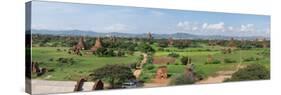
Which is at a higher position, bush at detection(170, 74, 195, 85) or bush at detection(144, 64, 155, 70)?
bush at detection(144, 64, 155, 70)

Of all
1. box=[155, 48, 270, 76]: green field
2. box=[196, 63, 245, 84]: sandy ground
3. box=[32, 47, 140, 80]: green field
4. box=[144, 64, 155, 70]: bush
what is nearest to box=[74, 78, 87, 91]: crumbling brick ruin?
box=[32, 47, 140, 80]: green field

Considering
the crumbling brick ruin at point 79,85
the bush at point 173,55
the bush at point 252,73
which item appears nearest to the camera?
the crumbling brick ruin at point 79,85

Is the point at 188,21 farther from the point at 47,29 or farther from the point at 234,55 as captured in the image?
the point at 47,29

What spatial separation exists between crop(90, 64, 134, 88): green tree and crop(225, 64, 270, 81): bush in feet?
3.32

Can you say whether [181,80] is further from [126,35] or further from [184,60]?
[126,35]

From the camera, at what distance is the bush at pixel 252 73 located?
327cm

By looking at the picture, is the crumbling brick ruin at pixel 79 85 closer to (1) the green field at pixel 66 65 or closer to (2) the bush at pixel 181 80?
(1) the green field at pixel 66 65

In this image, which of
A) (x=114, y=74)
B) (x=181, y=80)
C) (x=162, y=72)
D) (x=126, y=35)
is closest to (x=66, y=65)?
(x=114, y=74)

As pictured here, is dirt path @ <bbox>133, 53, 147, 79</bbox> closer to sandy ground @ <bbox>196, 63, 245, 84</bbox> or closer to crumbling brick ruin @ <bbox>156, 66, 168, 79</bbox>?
crumbling brick ruin @ <bbox>156, 66, 168, 79</bbox>

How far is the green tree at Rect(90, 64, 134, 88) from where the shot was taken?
272cm

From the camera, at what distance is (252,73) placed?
10.9 ft

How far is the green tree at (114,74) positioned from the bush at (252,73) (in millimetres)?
1012

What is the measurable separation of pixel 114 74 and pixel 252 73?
1.35 m

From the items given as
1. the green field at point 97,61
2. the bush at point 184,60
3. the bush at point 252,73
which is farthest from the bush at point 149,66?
the bush at point 252,73
